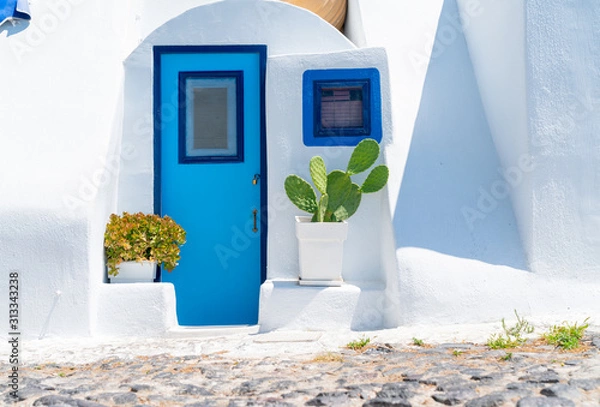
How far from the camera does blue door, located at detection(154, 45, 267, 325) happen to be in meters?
7.75

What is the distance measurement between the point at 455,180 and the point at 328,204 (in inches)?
52.1

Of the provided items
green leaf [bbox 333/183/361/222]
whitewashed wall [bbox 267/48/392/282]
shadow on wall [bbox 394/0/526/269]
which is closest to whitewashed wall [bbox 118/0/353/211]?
whitewashed wall [bbox 267/48/392/282]

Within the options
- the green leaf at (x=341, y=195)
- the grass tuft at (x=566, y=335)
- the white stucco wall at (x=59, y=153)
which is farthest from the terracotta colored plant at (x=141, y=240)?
the grass tuft at (x=566, y=335)

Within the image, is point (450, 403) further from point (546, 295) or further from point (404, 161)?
point (404, 161)

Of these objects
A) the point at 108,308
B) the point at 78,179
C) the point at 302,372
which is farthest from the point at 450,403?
the point at 78,179

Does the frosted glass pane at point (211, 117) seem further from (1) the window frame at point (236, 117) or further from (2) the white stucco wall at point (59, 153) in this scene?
(2) the white stucco wall at point (59, 153)

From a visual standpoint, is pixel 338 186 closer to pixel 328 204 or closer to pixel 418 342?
pixel 328 204

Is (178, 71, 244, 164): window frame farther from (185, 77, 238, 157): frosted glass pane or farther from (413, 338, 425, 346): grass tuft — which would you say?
(413, 338, 425, 346): grass tuft

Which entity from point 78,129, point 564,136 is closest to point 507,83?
Answer: point 564,136

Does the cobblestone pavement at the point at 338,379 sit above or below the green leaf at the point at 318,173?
below

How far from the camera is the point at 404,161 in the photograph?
292 inches

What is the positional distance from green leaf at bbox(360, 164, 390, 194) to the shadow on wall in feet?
1.02

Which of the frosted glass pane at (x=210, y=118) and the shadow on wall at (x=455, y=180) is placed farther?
the frosted glass pane at (x=210, y=118)

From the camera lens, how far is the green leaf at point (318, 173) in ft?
23.0
